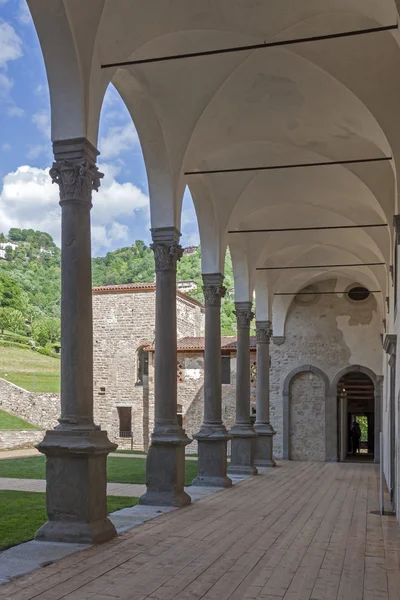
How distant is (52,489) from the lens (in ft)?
24.1

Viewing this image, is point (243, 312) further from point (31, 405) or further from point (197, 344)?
point (31, 405)

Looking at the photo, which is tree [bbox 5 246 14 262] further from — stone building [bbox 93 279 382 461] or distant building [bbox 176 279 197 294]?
stone building [bbox 93 279 382 461]

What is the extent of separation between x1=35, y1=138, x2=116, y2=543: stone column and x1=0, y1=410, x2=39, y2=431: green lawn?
852 inches

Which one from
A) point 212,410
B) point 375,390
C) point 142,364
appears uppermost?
point 142,364

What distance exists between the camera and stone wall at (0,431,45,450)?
86.2 ft

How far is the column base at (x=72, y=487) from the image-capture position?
285 inches

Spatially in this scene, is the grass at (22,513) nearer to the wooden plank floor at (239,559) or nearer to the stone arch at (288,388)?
the wooden plank floor at (239,559)

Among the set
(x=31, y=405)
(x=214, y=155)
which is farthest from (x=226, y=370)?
(x=214, y=155)

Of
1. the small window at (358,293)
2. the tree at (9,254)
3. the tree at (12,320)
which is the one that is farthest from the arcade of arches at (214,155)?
the tree at (9,254)

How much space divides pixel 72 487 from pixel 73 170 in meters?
3.28

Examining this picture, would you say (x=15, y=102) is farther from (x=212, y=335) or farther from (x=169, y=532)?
(x=169, y=532)

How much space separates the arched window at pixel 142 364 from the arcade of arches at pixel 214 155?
11.2 metres

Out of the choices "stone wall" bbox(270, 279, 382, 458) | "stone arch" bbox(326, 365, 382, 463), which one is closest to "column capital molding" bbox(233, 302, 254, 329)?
"stone wall" bbox(270, 279, 382, 458)

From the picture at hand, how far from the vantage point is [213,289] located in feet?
47.5
